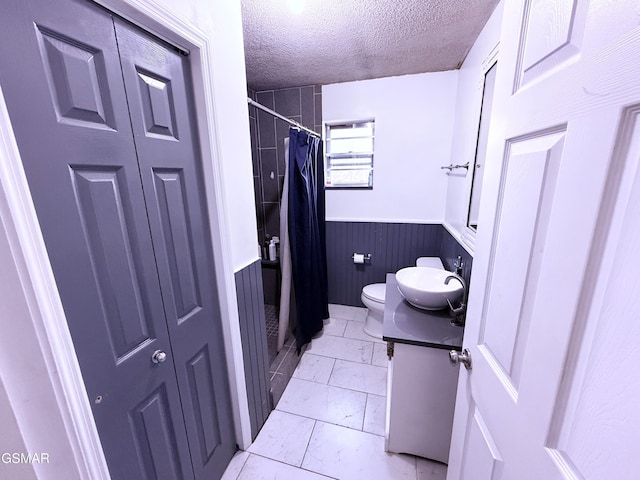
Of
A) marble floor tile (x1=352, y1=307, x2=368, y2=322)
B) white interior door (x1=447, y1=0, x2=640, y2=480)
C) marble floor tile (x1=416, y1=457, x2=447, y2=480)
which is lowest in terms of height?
marble floor tile (x1=416, y1=457, x2=447, y2=480)

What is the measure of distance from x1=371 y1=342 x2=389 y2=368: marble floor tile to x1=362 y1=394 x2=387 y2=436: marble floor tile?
0.33 metres

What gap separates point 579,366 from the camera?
42cm

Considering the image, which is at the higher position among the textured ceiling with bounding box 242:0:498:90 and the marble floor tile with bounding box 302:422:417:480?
the textured ceiling with bounding box 242:0:498:90

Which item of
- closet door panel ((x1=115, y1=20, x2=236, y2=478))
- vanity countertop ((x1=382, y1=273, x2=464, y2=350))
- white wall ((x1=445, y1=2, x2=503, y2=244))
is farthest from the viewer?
white wall ((x1=445, y1=2, x2=503, y2=244))

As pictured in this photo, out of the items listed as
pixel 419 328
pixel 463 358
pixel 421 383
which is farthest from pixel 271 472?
pixel 463 358

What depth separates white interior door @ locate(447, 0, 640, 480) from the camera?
13.9 inches

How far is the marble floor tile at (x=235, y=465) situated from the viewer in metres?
1.30

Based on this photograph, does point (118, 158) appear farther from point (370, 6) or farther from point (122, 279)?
point (370, 6)

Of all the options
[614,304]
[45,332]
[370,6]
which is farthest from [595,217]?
[370,6]

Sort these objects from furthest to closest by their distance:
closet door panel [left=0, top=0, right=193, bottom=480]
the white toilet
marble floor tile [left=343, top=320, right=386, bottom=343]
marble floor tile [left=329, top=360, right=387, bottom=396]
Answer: marble floor tile [left=343, top=320, right=386, bottom=343], the white toilet, marble floor tile [left=329, top=360, right=387, bottom=396], closet door panel [left=0, top=0, right=193, bottom=480]

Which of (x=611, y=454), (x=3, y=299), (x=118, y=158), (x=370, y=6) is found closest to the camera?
(x=611, y=454)

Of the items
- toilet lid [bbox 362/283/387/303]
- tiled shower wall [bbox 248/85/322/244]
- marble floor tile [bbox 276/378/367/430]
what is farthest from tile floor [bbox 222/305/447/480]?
tiled shower wall [bbox 248/85/322/244]

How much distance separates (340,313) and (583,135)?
8.63 ft

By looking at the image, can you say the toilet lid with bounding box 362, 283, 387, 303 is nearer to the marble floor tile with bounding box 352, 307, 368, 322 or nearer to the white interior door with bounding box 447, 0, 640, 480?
the marble floor tile with bounding box 352, 307, 368, 322
